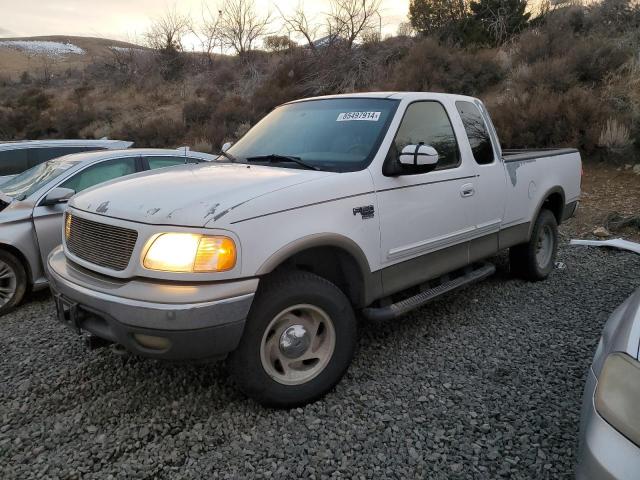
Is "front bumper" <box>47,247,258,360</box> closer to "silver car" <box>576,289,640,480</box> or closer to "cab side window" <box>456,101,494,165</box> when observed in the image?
"silver car" <box>576,289,640,480</box>

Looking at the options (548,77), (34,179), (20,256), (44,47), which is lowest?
(20,256)

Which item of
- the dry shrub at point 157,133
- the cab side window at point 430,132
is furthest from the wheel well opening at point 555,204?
the dry shrub at point 157,133

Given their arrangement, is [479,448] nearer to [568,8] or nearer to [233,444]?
[233,444]

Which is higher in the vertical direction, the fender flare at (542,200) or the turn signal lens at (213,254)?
the turn signal lens at (213,254)

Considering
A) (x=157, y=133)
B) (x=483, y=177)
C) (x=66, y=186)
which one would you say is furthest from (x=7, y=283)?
(x=157, y=133)

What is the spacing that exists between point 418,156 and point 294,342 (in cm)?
145

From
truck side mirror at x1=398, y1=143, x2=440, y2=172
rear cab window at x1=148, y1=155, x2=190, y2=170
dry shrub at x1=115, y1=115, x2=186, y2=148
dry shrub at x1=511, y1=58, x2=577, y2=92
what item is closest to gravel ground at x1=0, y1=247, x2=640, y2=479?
truck side mirror at x1=398, y1=143, x2=440, y2=172

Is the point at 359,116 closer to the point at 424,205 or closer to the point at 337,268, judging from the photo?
the point at 424,205

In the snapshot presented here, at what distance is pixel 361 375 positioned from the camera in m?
3.58

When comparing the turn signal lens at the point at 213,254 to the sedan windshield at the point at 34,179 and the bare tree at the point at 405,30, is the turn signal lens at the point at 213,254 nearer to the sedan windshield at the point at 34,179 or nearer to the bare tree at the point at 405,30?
the sedan windshield at the point at 34,179

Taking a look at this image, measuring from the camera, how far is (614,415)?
69.1 inches

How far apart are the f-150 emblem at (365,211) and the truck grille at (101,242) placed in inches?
52.6

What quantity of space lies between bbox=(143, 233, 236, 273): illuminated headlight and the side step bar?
1225 millimetres

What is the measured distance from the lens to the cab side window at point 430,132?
3812 mm
